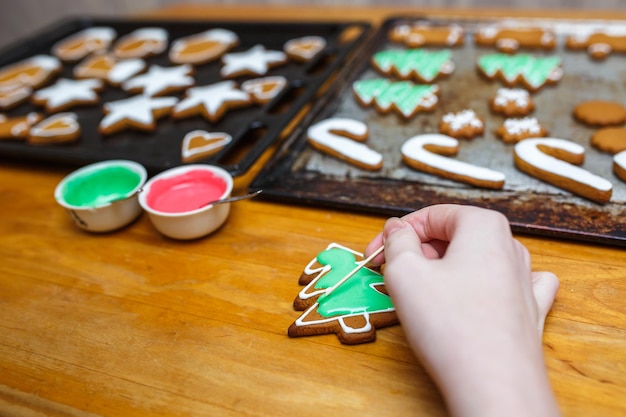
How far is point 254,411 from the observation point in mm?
819

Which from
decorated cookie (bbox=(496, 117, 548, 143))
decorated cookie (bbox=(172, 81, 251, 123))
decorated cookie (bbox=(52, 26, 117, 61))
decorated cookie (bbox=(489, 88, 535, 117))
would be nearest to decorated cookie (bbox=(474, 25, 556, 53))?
decorated cookie (bbox=(489, 88, 535, 117))

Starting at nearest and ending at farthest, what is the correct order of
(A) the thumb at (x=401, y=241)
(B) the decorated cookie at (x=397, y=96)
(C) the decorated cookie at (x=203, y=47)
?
(A) the thumb at (x=401, y=241) < (B) the decorated cookie at (x=397, y=96) < (C) the decorated cookie at (x=203, y=47)

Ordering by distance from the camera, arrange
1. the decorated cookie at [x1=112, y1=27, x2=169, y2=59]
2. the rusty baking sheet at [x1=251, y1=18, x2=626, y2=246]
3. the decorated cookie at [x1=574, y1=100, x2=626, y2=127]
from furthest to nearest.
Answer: the decorated cookie at [x1=112, y1=27, x2=169, y2=59]
the decorated cookie at [x1=574, y1=100, x2=626, y2=127]
the rusty baking sheet at [x1=251, y1=18, x2=626, y2=246]

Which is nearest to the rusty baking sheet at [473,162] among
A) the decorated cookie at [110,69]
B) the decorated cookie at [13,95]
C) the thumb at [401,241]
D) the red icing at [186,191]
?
the red icing at [186,191]

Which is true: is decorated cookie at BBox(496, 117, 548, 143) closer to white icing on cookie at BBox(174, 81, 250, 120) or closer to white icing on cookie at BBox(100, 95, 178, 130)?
white icing on cookie at BBox(174, 81, 250, 120)

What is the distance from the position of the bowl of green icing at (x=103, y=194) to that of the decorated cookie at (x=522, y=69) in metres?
1.13

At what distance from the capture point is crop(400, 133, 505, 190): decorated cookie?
1211 mm

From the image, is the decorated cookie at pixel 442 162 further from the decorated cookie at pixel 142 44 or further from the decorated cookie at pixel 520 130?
the decorated cookie at pixel 142 44

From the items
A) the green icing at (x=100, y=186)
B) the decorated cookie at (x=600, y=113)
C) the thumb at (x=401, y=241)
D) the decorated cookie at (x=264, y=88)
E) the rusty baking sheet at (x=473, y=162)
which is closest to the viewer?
the thumb at (x=401, y=241)

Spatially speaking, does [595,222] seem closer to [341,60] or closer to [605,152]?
[605,152]

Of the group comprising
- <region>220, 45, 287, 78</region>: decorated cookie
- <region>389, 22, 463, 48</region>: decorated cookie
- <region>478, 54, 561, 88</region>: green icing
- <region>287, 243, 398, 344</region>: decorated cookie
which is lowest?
<region>287, 243, 398, 344</region>: decorated cookie

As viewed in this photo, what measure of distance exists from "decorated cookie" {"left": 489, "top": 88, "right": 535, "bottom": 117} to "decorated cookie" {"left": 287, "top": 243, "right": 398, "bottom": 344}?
2.39 ft

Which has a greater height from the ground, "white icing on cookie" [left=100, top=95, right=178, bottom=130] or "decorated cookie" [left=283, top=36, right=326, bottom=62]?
"decorated cookie" [left=283, top=36, right=326, bottom=62]

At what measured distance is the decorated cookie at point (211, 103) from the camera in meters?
1.61
